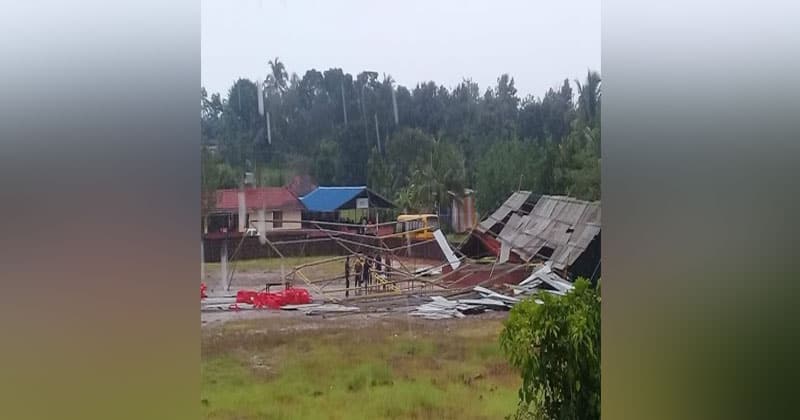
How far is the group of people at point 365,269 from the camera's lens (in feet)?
6.55

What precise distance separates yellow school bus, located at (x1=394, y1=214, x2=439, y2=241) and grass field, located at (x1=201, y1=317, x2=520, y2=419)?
0.83 feet

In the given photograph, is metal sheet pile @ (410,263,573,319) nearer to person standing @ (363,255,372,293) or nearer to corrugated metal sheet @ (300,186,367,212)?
person standing @ (363,255,372,293)

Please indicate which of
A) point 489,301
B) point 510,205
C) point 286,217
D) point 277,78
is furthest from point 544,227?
point 277,78

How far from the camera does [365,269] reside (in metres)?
2.00

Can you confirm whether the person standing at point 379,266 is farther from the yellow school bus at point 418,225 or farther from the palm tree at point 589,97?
the palm tree at point 589,97

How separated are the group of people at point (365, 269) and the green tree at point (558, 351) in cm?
39

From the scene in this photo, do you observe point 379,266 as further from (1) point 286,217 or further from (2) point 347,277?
(1) point 286,217

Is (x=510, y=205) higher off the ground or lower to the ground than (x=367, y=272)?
higher

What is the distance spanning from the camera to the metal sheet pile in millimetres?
2002

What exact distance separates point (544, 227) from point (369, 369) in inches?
25.4

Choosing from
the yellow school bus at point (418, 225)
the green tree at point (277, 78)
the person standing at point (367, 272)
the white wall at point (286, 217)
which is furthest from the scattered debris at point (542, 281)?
the green tree at point (277, 78)

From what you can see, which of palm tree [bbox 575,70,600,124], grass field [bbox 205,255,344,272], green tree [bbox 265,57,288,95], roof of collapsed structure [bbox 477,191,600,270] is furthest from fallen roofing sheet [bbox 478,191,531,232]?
green tree [bbox 265,57,288,95]
